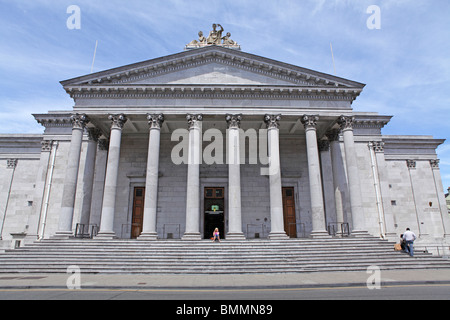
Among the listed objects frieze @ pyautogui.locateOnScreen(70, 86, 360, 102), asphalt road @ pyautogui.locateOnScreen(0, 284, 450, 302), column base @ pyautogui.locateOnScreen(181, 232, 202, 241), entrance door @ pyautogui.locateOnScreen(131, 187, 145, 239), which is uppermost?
frieze @ pyautogui.locateOnScreen(70, 86, 360, 102)

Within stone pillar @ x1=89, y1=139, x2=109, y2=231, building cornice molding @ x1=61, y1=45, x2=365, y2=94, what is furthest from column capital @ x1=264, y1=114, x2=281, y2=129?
stone pillar @ x1=89, y1=139, x2=109, y2=231

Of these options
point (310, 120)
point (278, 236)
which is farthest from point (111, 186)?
point (310, 120)

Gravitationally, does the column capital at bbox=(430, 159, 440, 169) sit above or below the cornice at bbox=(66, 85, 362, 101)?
below

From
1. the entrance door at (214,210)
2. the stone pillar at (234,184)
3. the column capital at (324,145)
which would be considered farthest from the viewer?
the column capital at (324,145)

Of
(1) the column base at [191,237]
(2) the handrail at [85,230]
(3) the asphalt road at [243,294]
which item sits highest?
(2) the handrail at [85,230]

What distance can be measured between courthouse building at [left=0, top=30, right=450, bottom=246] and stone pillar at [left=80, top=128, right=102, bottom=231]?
85 millimetres

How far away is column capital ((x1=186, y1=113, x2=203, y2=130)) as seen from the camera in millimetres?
21922

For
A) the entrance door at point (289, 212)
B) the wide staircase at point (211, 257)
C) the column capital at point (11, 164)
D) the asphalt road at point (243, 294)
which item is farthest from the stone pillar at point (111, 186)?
the column capital at point (11, 164)

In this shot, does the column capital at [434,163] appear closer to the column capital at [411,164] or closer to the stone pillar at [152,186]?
the column capital at [411,164]

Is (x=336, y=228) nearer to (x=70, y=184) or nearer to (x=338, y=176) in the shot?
(x=338, y=176)

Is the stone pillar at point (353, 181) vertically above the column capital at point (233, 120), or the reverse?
the column capital at point (233, 120)

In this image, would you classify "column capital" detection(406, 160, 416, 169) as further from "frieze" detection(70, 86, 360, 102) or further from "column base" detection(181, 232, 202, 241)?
"column base" detection(181, 232, 202, 241)

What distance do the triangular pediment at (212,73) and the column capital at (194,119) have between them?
9.06 feet

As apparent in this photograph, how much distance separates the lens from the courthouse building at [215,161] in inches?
830
